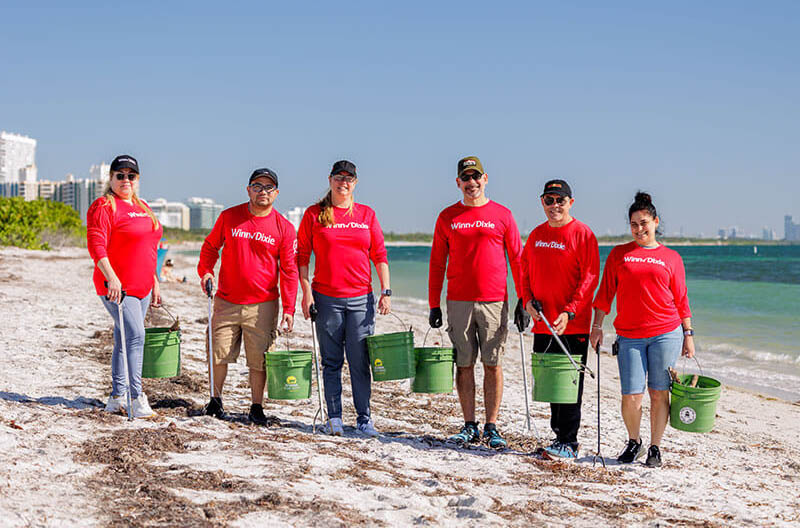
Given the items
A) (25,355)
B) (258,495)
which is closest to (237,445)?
(258,495)

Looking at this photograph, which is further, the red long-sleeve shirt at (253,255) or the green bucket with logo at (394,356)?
the red long-sleeve shirt at (253,255)

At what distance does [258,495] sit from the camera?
3.66 m

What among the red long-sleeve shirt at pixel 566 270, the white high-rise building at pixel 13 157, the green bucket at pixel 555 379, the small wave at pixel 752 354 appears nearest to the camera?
the green bucket at pixel 555 379

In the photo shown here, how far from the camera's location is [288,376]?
5145 millimetres

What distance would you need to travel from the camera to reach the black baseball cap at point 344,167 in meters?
5.32

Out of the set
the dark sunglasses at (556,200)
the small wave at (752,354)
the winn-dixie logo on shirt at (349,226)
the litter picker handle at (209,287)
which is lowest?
the small wave at (752,354)

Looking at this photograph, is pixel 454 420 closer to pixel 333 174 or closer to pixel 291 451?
pixel 291 451

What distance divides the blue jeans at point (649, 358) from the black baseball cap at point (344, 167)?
7.78 feet

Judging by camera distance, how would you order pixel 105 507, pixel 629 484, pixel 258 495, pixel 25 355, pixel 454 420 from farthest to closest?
pixel 25 355, pixel 454 420, pixel 629 484, pixel 258 495, pixel 105 507

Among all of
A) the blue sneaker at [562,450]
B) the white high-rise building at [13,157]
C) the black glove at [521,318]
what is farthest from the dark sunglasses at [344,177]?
the white high-rise building at [13,157]

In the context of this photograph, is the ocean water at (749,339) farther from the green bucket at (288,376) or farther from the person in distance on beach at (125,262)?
the person in distance on beach at (125,262)

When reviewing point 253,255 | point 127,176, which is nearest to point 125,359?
point 253,255

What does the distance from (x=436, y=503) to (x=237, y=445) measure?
154cm

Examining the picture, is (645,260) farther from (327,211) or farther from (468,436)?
(327,211)
